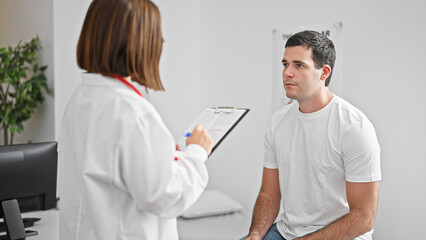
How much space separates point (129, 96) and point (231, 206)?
5.80 ft

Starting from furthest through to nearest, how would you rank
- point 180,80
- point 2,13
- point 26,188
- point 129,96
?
point 2,13, point 180,80, point 26,188, point 129,96

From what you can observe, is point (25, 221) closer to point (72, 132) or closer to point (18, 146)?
point (18, 146)

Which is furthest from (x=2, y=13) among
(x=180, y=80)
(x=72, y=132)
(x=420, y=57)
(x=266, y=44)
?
(x=420, y=57)

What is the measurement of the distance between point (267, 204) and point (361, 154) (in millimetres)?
496

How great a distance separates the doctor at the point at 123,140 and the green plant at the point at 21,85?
1762mm

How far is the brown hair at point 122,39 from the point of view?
41.4 inches

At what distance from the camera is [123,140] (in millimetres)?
1007

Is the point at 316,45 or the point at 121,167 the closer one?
the point at 121,167

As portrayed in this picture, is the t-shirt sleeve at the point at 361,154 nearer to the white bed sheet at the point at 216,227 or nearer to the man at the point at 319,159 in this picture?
the man at the point at 319,159

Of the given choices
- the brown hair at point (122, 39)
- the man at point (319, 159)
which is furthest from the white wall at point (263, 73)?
the brown hair at point (122, 39)

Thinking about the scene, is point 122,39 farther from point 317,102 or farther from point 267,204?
point 267,204

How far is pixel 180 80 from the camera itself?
3.27 metres

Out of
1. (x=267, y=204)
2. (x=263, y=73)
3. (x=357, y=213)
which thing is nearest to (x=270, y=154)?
(x=267, y=204)

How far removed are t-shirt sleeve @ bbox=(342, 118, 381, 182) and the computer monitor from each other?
115 centimetres
